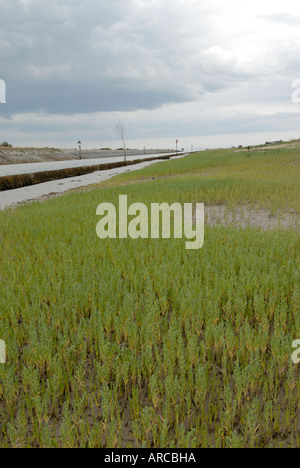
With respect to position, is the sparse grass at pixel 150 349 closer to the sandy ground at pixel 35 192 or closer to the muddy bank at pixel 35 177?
the sandy ground at pixel 35 192

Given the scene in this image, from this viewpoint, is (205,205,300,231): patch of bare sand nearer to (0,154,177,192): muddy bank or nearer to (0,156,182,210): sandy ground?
(0,156,182,210): sandy ground

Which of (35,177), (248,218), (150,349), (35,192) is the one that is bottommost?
(150,349)

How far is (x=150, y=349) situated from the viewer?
2688 mm

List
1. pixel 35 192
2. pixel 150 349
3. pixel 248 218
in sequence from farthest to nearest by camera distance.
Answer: pixel 35 192
pixel 248 218
pixel 150 349

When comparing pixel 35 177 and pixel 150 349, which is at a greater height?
pixel 35 177

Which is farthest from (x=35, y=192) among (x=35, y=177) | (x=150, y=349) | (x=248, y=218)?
(x=150, y=349)

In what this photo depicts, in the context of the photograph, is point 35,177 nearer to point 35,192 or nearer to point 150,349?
point 35,192

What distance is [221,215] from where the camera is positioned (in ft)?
29.5

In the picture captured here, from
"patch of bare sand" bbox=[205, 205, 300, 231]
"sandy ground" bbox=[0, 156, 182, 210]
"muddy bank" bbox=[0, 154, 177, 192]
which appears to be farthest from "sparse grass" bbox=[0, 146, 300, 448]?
"muddy bank" bbox=[0, 154, 177, 192]

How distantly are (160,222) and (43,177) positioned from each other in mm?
20812

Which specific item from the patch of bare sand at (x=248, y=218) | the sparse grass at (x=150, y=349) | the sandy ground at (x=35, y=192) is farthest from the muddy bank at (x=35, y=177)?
the sparse grass at (x=150, y=349)

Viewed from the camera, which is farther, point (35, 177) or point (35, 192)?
point (35, 177)

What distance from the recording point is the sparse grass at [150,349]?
6.92 ft
